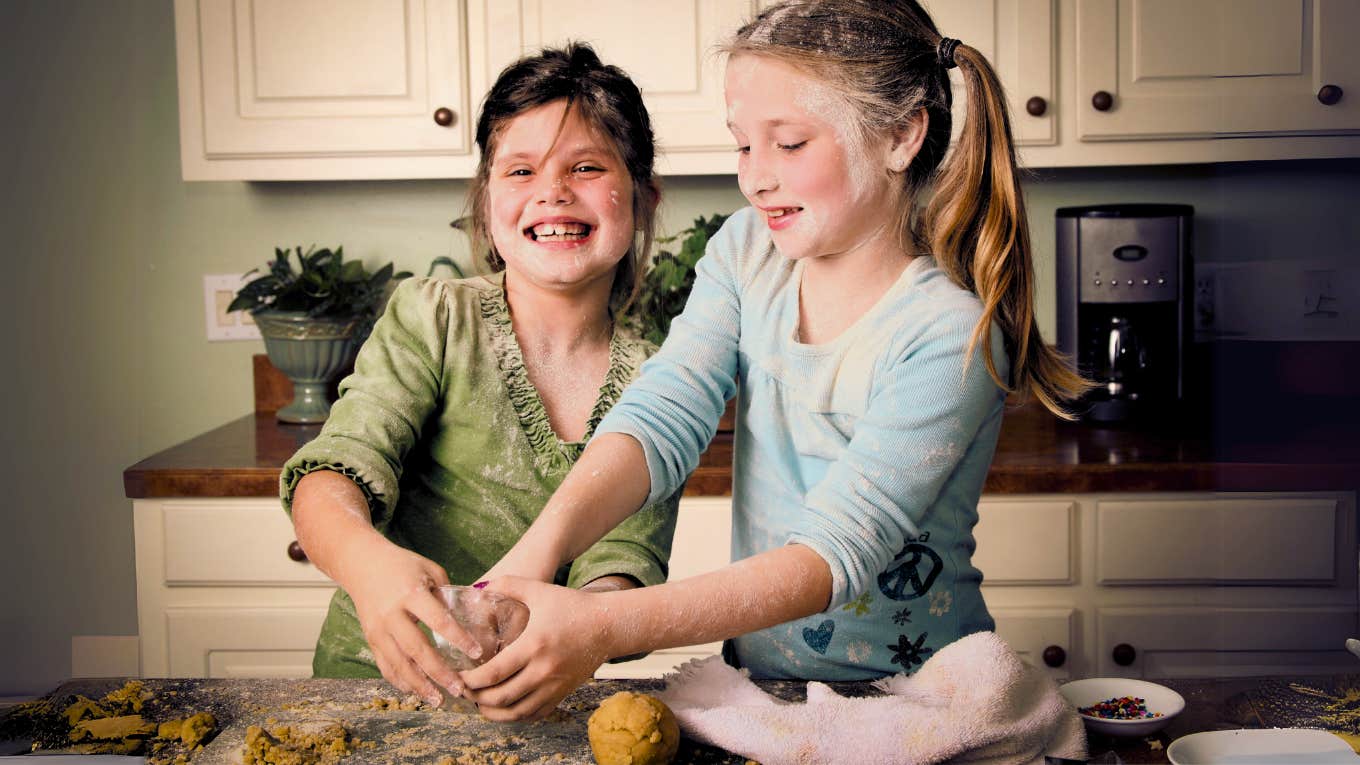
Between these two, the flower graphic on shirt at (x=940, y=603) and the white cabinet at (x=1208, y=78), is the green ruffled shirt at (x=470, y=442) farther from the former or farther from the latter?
the white cabinet at (x=1208, y=78)

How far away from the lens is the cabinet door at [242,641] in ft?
3.35

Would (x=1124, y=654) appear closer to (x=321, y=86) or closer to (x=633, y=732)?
(x=633, y=732)

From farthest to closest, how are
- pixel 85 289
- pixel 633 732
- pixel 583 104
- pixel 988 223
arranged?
pixel 85 289 → pixel 583 104 → pixel 988 223 → pixel 633 732

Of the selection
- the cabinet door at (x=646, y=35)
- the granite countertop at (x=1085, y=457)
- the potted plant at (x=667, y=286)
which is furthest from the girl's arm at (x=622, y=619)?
the cabinet door at (x=646, y=35)

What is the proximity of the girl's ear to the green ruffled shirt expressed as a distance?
23 centimetres

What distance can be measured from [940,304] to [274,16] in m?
0.65

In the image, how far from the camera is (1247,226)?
1.36m

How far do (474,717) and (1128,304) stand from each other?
88 cm

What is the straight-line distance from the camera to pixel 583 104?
0.72 meters

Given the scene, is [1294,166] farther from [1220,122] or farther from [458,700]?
[458,700]

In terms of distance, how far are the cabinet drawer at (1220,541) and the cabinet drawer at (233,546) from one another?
0.72 m

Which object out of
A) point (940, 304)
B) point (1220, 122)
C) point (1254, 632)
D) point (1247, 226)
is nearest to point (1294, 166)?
point (1220, 122)

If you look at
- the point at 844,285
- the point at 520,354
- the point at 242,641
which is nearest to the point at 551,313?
the point at 520,354

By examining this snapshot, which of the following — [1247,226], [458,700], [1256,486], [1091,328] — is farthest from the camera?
[1247,226]
